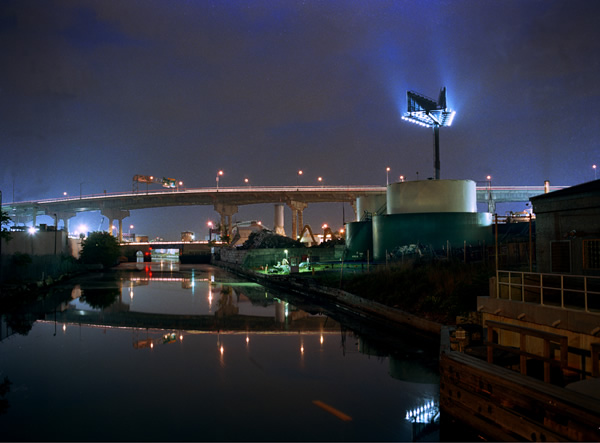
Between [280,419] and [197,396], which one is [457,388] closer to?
[280,419]

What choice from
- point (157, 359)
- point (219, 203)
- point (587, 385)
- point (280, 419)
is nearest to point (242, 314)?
point (157, 359)

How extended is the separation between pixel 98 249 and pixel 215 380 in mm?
78753

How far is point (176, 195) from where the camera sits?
13525cm

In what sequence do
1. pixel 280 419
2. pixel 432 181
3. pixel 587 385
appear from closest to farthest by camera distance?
1. pixel 587 385
2. pixel 280 419
3. pixel 432 181

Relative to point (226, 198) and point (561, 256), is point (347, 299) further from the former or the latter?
point (226, 198)

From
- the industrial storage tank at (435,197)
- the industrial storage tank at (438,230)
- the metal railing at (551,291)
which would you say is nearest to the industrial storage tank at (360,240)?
the industrial storage tank at (435,197)

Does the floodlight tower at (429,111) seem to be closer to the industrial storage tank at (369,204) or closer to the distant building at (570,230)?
the industrial storage tank at (369,204)

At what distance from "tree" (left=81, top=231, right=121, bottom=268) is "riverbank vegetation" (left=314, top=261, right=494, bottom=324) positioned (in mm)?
65362

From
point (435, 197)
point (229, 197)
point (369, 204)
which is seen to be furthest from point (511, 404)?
point (229, 197)

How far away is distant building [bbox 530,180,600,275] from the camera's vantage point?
1485 centimetres

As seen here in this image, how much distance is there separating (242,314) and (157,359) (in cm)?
1212

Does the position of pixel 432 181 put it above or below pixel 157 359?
above

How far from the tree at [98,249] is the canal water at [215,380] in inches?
2365

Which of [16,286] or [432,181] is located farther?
[432,181]
